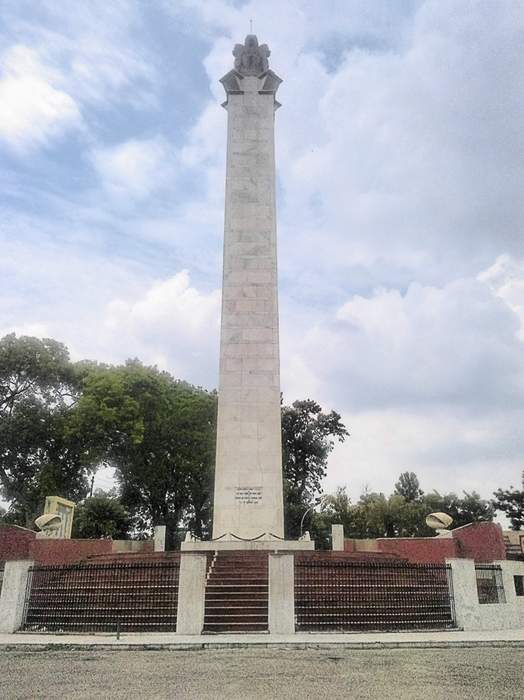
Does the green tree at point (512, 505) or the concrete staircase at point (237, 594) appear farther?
the green tree at point (512, 505)

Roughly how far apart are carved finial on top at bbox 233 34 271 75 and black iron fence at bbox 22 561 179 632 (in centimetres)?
2058

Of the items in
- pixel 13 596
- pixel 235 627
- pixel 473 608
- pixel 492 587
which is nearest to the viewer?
pixel 235 627

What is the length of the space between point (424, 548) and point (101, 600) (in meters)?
11.9

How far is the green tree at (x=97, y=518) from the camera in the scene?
3406cm

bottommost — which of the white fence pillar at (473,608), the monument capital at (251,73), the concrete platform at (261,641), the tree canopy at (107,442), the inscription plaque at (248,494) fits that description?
the concrete platform at (261,641)

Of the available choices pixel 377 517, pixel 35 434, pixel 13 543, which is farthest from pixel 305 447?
pixel 13 543

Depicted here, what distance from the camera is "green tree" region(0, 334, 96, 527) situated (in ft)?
112

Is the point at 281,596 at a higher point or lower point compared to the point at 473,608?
higher

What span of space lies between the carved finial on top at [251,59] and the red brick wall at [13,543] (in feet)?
64.6

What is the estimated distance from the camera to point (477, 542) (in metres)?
19.8

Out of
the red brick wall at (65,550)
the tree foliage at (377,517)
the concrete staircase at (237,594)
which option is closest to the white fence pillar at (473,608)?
the concrete staircase at (237,594)

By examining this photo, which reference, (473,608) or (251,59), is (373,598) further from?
(251,59)

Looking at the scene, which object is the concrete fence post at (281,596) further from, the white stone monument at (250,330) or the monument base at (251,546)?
the white stone monument at (250,330)

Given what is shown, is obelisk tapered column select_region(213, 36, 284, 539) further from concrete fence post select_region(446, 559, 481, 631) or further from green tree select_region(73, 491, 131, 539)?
green tree select_region(73, 491, 131, 539)
